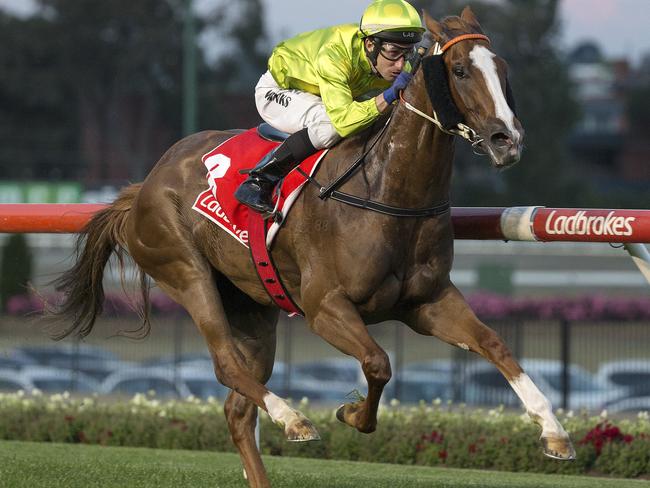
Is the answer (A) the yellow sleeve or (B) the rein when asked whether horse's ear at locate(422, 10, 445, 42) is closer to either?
(B) the rein

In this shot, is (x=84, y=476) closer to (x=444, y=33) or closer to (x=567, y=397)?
(x=444, y=33)

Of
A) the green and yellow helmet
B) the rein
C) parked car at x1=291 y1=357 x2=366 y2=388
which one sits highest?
the green and yellow helmet

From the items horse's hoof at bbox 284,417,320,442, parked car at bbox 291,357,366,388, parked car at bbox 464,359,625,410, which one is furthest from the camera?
parked car at bbox 291,357,366,388

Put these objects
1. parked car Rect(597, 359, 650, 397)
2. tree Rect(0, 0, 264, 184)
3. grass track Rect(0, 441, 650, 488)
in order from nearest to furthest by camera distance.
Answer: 1. grass track Rect(0, 441, 650, 488)
2. parked car Rect(597, 359, 650, 397)
3. tree Rect(0, 0, 264, 184)

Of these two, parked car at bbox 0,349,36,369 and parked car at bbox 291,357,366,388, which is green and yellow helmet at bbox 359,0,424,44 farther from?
parked car at bbox 0,349,36,369

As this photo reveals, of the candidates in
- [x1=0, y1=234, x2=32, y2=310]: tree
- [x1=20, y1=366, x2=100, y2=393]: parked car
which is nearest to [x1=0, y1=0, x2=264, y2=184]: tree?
[x1=0, y1=234, x2=32, y2=310]: tree

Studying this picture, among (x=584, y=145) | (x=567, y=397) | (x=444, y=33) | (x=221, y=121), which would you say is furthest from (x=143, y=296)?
(x=584, y=145)

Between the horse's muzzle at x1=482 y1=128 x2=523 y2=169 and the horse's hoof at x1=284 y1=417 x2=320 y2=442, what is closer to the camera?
the horse's muzzle at x1=482 y1=128 x2=523 y2=169

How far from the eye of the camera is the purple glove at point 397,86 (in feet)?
17.3

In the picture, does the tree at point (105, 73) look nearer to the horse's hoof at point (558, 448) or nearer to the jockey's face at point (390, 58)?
the jockey's face at point (390, 58)

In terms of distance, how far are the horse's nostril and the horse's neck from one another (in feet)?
1.53

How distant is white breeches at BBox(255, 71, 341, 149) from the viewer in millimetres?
5469

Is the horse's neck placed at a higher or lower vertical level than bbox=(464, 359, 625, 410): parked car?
higher

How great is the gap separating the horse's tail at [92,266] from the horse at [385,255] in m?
0.76
